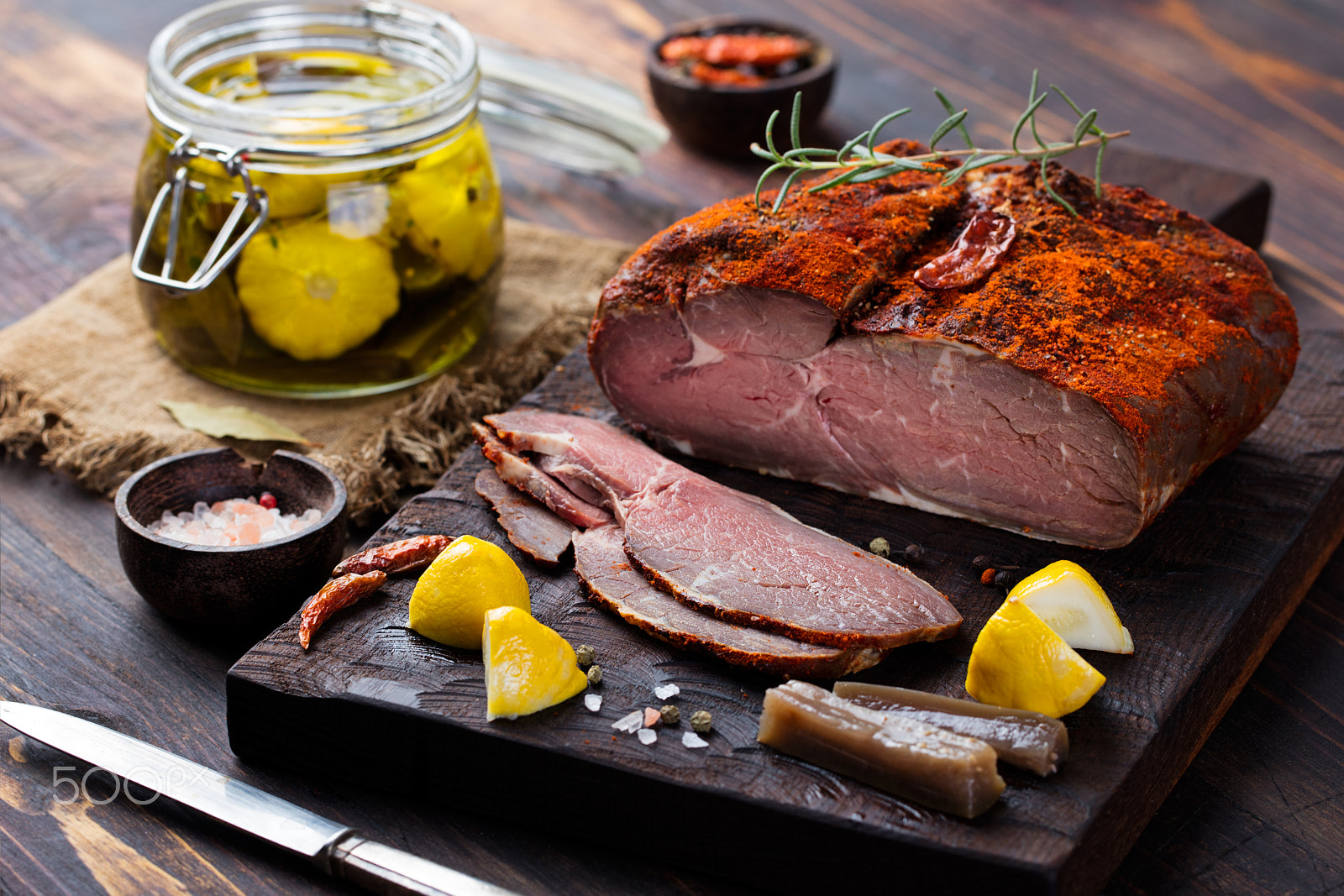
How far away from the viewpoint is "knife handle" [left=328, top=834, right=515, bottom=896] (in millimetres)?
2193

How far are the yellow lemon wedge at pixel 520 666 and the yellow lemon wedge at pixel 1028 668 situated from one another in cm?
80

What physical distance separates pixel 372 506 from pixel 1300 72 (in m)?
4.57

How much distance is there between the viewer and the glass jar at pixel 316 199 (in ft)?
10.8

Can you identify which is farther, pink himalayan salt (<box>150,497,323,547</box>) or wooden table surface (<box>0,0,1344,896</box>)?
pink himalayan salt (<box>150,497,323,547</box>)

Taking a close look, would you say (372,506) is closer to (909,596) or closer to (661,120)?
(909,596)

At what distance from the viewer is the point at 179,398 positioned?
145 inches

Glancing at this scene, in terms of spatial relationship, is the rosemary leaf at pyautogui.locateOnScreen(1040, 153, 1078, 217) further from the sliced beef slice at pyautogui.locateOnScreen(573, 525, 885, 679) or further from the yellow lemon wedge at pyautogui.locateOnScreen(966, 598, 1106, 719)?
the sliced beef slice at pyautogui.locateOnScreen(573, 525, 885, 679)

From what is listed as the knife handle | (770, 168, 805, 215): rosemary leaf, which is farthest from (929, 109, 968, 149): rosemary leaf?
the knife handle

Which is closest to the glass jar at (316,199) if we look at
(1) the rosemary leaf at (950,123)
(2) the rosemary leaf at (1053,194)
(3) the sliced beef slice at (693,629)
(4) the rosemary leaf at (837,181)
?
(4) the rosemary leaf at (837,181)

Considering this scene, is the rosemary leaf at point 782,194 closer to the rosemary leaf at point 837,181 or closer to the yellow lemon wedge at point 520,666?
the rosemary leaf at point 837,181

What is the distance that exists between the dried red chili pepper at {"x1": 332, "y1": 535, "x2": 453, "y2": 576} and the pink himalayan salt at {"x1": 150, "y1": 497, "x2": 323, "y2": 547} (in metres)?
0.15

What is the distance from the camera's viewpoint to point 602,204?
475 cm

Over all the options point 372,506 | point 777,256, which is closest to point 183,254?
point 372,506

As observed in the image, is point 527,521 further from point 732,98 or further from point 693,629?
point 732,98
